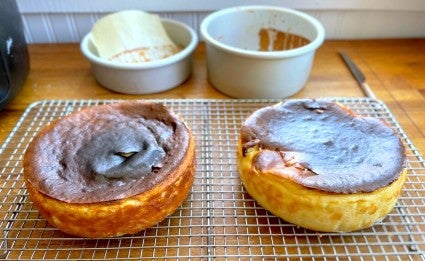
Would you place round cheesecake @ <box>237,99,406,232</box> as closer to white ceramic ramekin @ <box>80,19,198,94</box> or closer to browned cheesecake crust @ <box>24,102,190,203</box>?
browned cheesecake crust @ <box>24,102,190,203</box>

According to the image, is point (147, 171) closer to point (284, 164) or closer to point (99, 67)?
point (284, 164)

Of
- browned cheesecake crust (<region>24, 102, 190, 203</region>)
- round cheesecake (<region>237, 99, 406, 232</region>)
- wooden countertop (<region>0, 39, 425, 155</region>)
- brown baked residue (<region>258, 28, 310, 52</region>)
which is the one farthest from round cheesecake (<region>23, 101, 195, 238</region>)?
brown baked residue (<region>258, 28, 310, 52</region>)

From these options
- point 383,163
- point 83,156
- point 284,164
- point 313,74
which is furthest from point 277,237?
point 313,74

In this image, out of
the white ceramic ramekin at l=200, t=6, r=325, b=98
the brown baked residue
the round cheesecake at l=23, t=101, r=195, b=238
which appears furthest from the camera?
the brown baked residue

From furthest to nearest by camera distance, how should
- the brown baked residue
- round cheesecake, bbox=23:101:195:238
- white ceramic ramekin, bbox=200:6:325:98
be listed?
1. the brown baked residue
2. white ceramic ramekin, bbox=200:6:325:98
3. round cheesecake, bbox=23:101:195:238

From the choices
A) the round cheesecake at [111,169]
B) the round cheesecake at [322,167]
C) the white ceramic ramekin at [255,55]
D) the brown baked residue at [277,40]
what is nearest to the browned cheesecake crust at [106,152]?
the round cheesecake at [111,169]

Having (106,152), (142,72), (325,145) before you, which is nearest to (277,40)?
(142,72)
